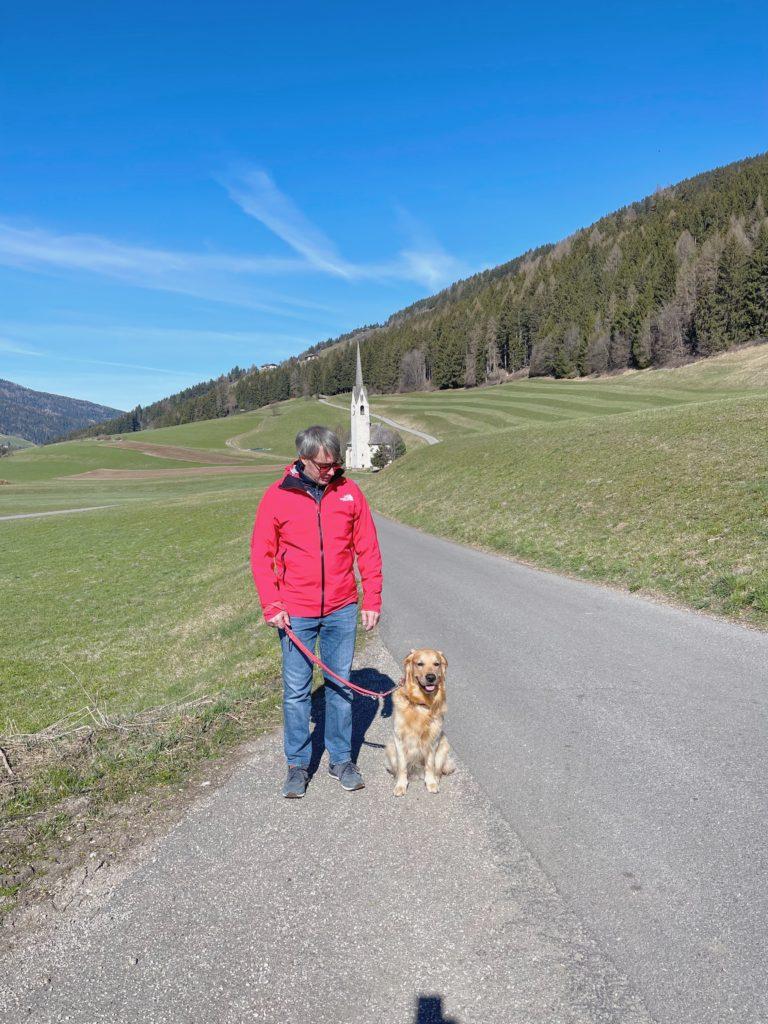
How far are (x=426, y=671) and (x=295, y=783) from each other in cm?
146

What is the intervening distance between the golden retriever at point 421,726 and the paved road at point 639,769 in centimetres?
49

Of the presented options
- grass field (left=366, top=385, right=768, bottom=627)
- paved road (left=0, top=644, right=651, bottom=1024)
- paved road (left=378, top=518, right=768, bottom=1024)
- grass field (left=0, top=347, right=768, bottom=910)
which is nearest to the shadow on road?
paved road (left=0, top=644, right=651, bottom=1024)

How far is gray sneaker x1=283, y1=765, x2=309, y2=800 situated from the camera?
4.70 m

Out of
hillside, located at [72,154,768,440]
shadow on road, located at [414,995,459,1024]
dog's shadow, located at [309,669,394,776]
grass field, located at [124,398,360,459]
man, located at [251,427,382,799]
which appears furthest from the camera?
grass field, located at [124,398,360,459]

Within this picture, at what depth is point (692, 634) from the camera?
27.4ft

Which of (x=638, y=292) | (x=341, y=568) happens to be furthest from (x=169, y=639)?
(x=638, y=292)

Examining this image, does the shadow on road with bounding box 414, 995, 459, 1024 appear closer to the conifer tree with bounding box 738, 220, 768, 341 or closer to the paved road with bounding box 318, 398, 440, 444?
the paved road with bounding box 318, 398, 440, 444

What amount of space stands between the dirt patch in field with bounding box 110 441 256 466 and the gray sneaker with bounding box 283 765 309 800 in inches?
3225

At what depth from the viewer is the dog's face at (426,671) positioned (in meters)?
4.64

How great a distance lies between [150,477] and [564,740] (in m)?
72.9

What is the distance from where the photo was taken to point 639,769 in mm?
4918

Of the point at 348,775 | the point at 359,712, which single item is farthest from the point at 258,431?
the point at 348,775

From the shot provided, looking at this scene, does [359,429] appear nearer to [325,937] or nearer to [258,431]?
[258,431]

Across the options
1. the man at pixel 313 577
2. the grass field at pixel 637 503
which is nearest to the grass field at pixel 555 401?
the grass field at pixel 637 503
